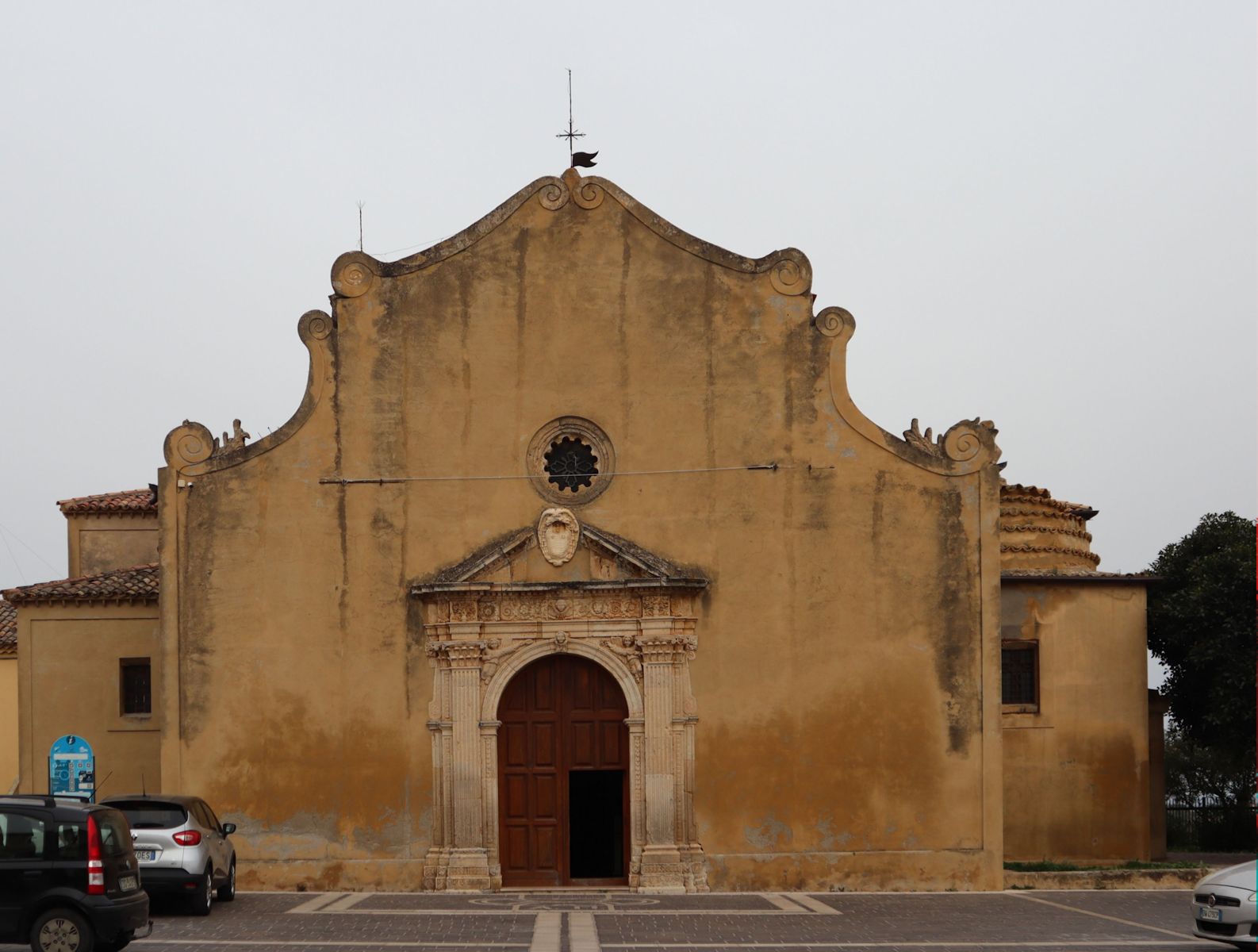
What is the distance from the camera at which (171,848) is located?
63.4 ft

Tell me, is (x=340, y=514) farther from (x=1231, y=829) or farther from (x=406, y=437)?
(x=1231, y=829)

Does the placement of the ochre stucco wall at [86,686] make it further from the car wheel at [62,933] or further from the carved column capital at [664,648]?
the car wheel at [62,933]

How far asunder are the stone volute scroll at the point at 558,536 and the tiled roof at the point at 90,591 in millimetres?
7990

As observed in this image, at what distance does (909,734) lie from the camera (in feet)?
77.0

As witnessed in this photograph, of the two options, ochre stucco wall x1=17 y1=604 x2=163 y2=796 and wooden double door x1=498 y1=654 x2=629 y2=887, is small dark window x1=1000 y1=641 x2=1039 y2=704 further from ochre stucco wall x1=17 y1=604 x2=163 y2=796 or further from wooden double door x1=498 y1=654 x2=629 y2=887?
ochre stucco wall x1=17 y1=604 x2=163 y2=796

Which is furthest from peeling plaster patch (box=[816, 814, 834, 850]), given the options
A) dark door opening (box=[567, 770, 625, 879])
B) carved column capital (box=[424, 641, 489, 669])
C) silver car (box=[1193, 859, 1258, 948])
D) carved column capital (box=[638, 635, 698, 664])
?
silver car (box=[1193, 859, 1258, 948])

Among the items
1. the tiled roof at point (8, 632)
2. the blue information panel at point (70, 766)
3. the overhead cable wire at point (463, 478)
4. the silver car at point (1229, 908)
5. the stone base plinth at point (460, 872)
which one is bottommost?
the stone base plinth at point (460, 872)

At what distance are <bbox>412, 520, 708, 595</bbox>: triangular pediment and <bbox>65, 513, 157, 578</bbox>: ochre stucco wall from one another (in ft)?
37.5

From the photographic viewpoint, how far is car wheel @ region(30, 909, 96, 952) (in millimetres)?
14516

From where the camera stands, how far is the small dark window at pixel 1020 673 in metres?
26.9

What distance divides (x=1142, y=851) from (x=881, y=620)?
6.80 m

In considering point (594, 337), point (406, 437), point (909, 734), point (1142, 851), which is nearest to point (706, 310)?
point (594, 337)

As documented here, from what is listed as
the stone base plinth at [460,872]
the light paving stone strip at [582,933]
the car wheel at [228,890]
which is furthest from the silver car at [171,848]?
the light paving stone strip at [582,933]

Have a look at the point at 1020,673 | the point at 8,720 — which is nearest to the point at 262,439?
the point at 1020,673
